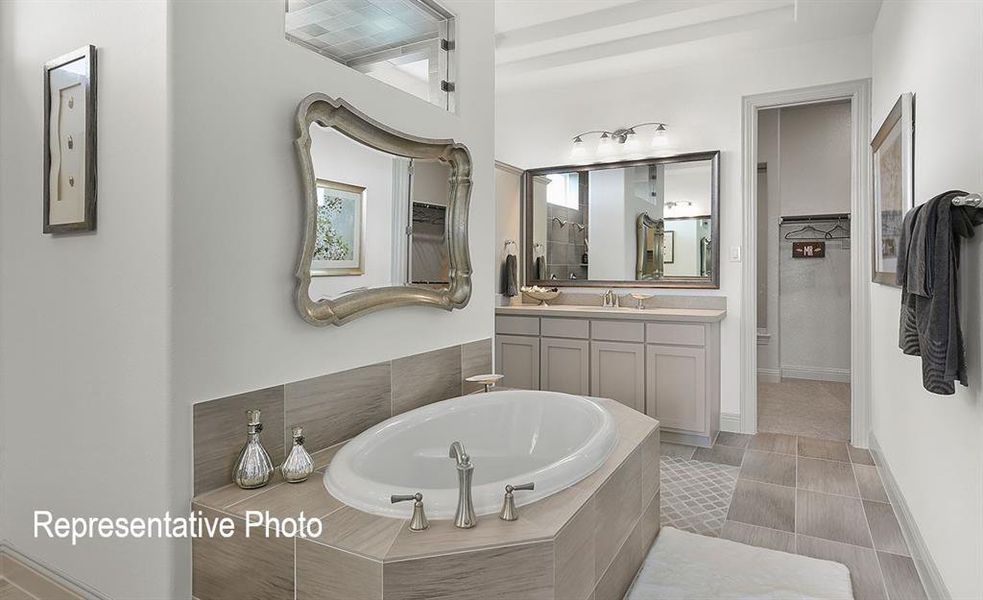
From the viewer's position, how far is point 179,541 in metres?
1.48

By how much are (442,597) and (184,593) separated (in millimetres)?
748

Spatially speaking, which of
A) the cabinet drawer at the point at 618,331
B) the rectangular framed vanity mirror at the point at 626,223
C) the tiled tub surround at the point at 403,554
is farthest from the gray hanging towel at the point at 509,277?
the tiled tub surround at the point at 403,554

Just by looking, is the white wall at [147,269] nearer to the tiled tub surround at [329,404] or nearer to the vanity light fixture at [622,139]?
the tiled tub surround at [329,404]

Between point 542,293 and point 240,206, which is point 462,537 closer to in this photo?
point 240,206

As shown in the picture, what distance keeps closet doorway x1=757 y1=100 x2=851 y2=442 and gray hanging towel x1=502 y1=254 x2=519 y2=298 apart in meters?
2.71

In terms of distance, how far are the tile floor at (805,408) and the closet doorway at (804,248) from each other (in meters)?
0.05

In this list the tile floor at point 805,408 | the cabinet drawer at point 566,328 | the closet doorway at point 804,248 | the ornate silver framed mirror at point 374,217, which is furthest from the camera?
the closet doorway at point 804,248

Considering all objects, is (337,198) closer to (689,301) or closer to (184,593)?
(184,593)

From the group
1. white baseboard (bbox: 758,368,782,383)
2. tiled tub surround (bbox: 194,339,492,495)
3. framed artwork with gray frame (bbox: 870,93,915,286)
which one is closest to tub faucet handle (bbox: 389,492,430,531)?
tiled tub surround (bbox: 194,339,492,495)

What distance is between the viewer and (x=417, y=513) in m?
1.36

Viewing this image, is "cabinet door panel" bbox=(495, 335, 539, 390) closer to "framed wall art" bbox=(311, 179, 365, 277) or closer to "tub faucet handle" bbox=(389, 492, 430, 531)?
"framed wall art" bbox=(311, 179, 365, 277)

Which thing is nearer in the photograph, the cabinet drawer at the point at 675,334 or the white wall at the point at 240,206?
the white wall at the point at 240,206

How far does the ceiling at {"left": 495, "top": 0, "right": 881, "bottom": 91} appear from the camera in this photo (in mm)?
3391

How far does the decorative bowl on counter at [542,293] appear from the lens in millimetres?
4541
